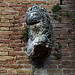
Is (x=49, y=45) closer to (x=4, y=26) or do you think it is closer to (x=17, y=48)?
(x=17, y=48)

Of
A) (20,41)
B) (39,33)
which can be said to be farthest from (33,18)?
(20,41)

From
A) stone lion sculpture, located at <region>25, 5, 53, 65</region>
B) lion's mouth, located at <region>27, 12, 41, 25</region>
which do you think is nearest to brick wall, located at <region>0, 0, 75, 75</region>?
stone lion sculpture, located at <region>25, 5, 53, 65</region>

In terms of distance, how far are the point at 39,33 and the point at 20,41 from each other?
69 cm

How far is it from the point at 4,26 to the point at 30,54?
2.91ft

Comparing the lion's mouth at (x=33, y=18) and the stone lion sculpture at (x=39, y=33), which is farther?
the lion's mouth at (x=33, y=18)

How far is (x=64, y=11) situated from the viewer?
3553 millimetres

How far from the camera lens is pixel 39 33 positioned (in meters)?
2.71

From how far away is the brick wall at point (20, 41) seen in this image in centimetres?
314

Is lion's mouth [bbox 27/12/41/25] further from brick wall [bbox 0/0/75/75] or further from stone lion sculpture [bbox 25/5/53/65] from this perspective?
brick wall [bbox 0/0/75/75]

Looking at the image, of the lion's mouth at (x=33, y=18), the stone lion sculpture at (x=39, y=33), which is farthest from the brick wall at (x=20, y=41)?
the lion's mouth at (x=33, y=18)

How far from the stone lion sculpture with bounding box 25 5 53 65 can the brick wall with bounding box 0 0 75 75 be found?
41 centimetres

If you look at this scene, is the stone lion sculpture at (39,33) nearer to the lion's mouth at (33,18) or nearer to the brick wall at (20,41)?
the lion's mouth at (33,18)

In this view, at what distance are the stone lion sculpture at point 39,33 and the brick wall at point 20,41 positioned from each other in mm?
411

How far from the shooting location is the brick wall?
3141 mm
